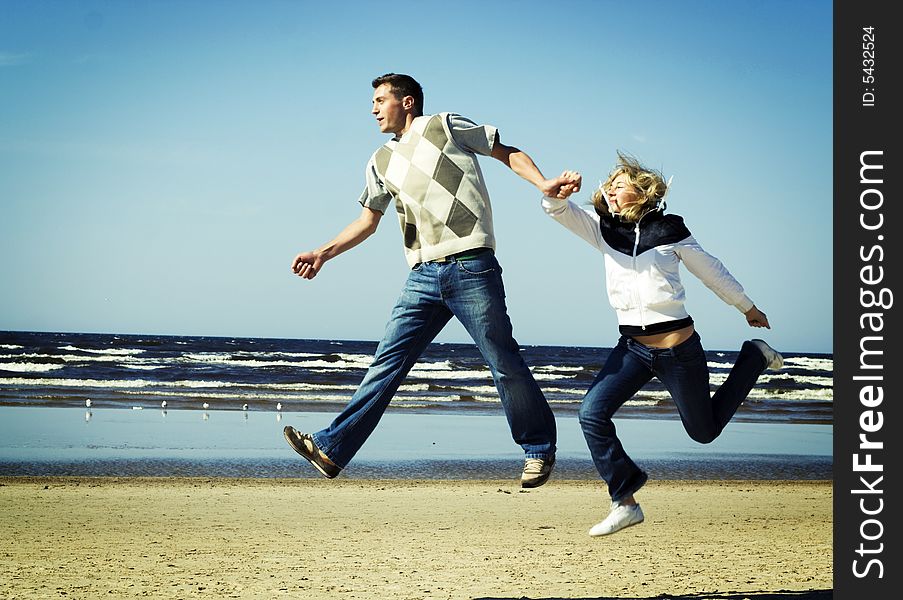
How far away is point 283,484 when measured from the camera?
11.9m

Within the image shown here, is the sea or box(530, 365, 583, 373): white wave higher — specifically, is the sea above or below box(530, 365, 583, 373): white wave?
above

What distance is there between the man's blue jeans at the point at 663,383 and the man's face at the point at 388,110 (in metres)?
1.59

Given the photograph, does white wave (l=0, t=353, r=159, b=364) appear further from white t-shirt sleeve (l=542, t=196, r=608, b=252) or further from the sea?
white t-shirt sleeve (l=542, t=196, r=608, b=252)

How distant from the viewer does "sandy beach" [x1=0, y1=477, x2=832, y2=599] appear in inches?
295

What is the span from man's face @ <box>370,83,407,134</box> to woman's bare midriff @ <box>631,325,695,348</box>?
63.9 inches

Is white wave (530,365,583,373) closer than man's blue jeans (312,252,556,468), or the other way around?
man's blue jeans (312,252,556,468)

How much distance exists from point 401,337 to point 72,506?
21.6 feet

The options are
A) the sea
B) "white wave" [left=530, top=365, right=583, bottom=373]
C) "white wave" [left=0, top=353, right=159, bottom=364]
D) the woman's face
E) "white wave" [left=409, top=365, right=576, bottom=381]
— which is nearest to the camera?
the woman's face

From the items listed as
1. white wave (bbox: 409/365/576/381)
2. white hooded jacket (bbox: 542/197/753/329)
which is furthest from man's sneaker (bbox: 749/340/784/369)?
white wave (bbox: 409/365/576/381)

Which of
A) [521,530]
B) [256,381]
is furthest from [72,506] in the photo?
[256,381]

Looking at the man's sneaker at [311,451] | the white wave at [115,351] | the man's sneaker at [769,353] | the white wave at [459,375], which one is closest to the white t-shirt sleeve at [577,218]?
the man's sneaker at [769,353]

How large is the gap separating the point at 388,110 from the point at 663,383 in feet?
6.29
